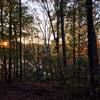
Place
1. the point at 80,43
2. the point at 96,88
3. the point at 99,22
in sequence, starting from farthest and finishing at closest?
the point at 80,43
the point at 99,22
the point at 96,88

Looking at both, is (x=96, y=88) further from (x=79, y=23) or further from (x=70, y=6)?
(x=79, y=23)

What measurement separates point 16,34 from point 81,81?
2186cm

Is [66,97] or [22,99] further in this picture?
[22,99]

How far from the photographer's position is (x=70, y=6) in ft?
53.4

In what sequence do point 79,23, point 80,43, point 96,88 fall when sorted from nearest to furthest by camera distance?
1. point 96,88
2. point 79,23
3. point 80,43

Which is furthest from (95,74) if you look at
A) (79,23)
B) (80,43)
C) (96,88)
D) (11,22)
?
(80,43)

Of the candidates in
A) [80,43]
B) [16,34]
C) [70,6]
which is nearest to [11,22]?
[16,34]

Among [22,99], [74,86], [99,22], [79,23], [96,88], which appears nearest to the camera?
[96,88]

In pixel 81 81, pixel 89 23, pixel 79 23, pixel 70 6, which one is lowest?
pixel 81 81

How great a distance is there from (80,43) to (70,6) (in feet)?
80.7

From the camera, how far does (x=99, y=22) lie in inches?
1332

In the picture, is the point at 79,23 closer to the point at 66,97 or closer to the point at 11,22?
the point at 11,22

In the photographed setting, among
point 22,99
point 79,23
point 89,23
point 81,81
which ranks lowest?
point 22,99

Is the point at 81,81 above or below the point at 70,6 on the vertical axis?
below
